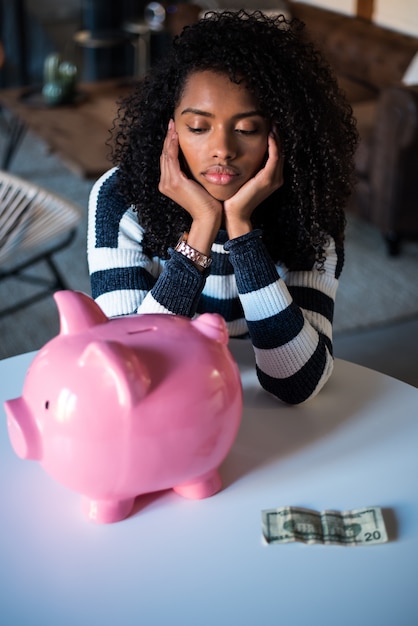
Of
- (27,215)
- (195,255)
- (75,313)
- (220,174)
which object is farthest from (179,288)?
(27,215)

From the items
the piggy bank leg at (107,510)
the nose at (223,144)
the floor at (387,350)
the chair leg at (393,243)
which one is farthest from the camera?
the chair leg at (393,243)

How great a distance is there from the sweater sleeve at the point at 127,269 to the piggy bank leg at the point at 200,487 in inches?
10.9

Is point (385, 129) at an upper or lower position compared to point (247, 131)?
lower

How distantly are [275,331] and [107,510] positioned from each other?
1.19ft

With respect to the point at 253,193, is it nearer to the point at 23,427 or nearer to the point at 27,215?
the point at 23,427

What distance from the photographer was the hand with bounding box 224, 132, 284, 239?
109 centimetres

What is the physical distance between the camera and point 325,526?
0.87m

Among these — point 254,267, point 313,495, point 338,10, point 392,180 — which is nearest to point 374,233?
point 392,180

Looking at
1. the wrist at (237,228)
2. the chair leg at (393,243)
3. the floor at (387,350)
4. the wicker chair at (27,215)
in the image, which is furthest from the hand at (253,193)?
the chair leg at (393,243)

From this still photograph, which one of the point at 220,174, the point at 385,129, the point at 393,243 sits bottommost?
the point at 393,243

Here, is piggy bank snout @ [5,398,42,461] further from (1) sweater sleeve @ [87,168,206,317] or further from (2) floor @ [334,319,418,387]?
(2) floor @ [334,319,418,387]

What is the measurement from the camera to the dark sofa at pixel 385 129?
2.94 meters

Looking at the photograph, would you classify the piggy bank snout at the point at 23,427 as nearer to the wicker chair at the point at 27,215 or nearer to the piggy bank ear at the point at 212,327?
the piggy bank ear at the point at 212,327

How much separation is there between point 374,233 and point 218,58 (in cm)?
231
